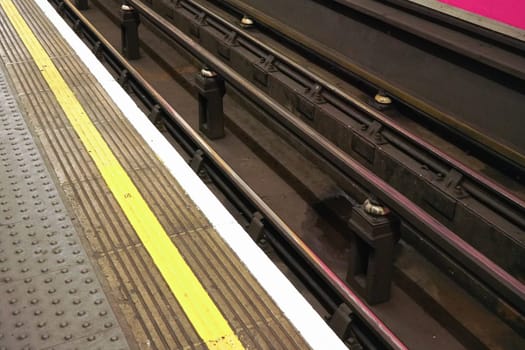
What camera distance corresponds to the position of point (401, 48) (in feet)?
15.7

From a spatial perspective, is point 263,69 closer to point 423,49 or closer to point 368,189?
point 423,49

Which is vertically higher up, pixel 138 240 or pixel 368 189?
pixel 368 189

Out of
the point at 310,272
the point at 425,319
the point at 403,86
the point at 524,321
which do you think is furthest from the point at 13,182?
the point at 403,86

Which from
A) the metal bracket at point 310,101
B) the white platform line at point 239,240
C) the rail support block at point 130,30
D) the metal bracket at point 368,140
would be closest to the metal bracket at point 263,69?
the metal bracket at point 310,101

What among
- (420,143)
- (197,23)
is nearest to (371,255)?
(420,143)

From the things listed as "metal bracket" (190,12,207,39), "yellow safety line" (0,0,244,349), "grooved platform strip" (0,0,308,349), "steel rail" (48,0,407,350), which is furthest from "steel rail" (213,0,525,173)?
"yellow safety line" (0,0,244,349)

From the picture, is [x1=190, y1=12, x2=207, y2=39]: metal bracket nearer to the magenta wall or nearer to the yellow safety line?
the yellow safety line

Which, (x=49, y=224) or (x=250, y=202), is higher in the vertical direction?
(x=49, y=224)

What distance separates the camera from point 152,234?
2.73 m

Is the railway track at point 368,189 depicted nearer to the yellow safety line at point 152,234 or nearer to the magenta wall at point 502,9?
Result: the yellow safety line at point 152,234

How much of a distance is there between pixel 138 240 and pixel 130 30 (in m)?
4.01

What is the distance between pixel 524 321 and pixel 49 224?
2.47 m

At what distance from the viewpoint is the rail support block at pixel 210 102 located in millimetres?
4414

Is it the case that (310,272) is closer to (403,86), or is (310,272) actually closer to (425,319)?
(425,319)
